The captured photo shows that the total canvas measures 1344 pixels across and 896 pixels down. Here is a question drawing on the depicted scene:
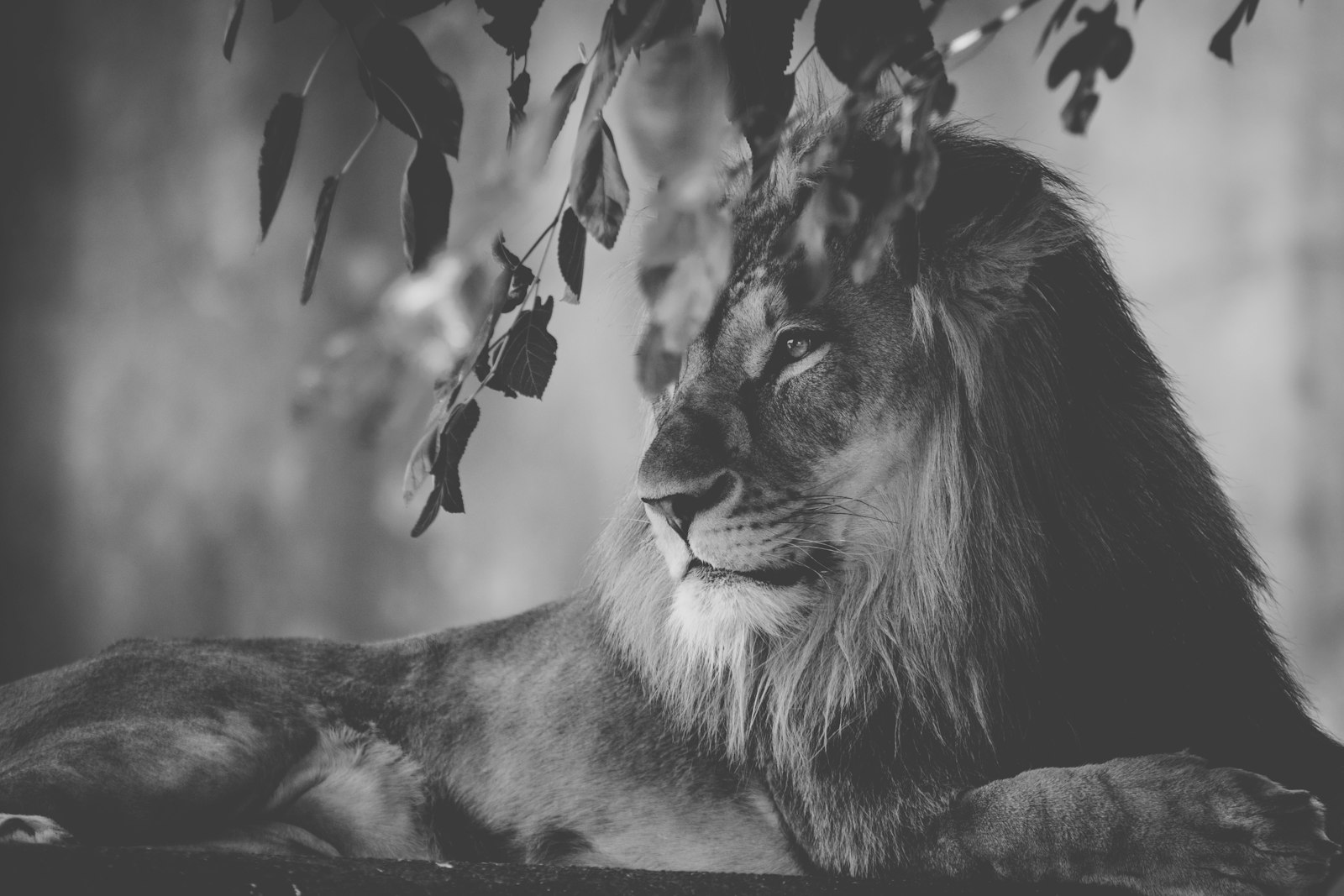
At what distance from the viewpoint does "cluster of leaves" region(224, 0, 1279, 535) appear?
38.2 inches

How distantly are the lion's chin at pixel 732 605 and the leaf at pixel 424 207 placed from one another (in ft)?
3.45

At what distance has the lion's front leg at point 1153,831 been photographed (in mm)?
1656

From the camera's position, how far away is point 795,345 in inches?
89.2

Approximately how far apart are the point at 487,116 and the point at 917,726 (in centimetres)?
384

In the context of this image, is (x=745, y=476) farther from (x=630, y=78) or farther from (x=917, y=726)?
(x=630, y=78)

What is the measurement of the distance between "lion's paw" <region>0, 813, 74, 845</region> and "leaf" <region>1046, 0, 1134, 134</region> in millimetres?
1655

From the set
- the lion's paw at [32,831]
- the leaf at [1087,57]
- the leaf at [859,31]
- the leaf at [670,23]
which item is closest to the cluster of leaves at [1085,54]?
the leaf at [1087,57]

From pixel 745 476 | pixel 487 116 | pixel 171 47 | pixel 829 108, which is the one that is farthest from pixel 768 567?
pixel 171 47

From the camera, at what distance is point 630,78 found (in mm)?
1060

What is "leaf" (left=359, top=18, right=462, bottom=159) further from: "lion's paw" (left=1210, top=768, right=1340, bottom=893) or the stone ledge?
"lion's paw" (left=1210, top=768, right=1340, bottom=893)

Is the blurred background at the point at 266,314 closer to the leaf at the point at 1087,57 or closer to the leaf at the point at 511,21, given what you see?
the leaf at the point at 511,21

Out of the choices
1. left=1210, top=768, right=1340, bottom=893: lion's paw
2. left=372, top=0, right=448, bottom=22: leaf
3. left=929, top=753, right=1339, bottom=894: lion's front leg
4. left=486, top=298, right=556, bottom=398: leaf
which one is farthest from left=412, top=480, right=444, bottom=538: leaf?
left=1210, top=768, right=1340, bottom=893: lion's paw

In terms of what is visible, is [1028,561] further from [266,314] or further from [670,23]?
[266,314]

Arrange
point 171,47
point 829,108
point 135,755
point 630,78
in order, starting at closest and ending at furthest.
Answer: point 630,78, point 135,755, point 829,108, point 171,47
